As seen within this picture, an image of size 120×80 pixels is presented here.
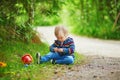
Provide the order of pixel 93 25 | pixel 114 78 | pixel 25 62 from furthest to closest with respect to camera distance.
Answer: pixel 93 25
pixel 25 62
pixel 114 78

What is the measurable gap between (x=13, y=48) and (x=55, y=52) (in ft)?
3.21

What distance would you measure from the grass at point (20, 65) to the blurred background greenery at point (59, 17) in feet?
0.78

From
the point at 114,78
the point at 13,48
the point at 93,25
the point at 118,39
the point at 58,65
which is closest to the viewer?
the point at 114,78

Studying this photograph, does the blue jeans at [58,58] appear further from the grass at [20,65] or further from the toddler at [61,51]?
the grass at [20,65]

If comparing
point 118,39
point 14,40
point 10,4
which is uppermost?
point 10,4

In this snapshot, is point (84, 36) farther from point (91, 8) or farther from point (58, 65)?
point (58, 65)

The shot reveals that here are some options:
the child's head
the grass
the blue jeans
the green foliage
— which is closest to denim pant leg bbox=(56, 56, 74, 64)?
the blue jeans

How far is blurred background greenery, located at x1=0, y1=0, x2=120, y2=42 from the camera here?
8.55 m

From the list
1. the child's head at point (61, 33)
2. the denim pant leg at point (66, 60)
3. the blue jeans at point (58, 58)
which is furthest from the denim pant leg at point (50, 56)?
the child's head at point (61, 33)

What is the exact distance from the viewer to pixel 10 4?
8789 millimetres

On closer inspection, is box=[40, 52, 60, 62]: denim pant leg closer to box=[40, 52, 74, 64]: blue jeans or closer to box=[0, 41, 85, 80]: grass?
box=[40, 52, 74, 64]: blue jeans

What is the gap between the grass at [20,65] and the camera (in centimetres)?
623

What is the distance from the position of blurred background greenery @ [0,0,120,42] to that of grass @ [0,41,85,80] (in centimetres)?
24

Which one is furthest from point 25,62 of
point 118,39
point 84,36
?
point 84,36
